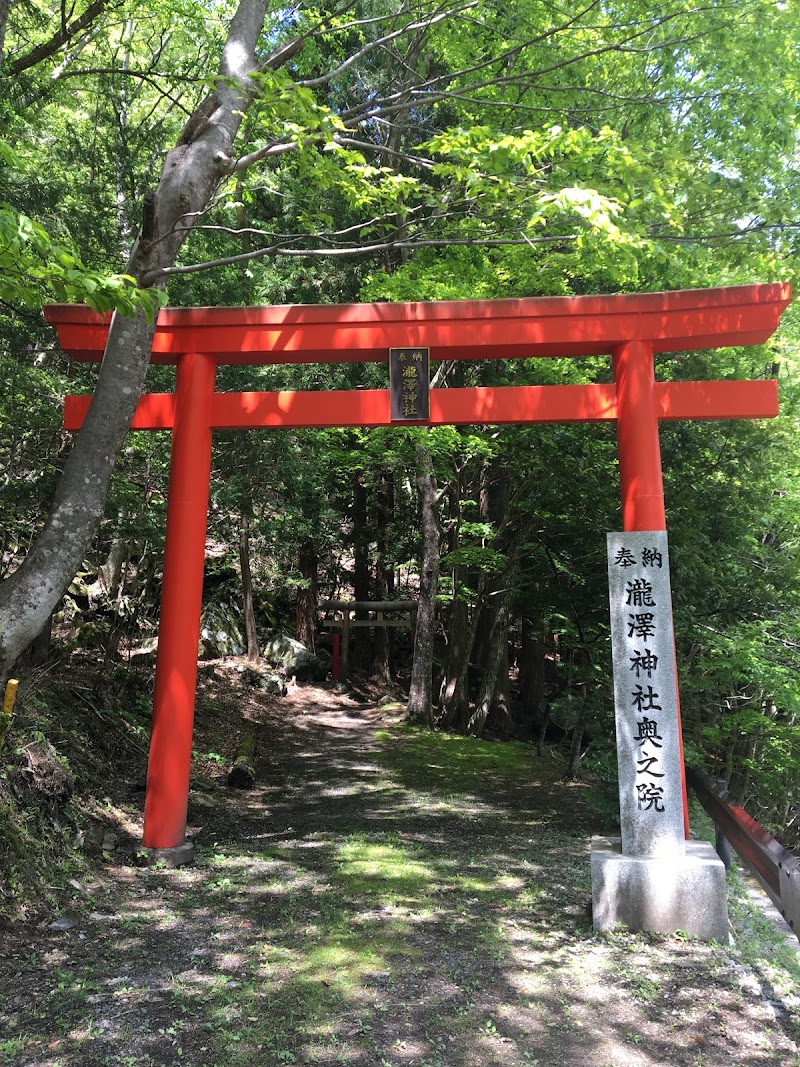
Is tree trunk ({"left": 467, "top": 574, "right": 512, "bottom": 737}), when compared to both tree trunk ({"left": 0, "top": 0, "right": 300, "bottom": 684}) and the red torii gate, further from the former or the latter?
tree trunk ({"left": 0, "top": 0, "right": 300, "bottom": 684})

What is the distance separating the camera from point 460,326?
6.07m

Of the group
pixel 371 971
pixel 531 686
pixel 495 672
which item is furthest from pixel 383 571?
pixel 371 971

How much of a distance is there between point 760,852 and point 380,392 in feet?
14.0

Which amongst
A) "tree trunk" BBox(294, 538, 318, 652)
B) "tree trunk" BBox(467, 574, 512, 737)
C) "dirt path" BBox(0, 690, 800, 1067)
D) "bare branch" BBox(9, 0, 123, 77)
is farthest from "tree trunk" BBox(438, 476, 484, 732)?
"bare branch" BBox(9, 0, 123, 77)

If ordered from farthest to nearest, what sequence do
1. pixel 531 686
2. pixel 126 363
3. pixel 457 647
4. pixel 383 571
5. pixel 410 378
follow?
pixel 383 571 < pixel 531 686 < pixel 457 647 < pixel 410 378 < pixel 126 363

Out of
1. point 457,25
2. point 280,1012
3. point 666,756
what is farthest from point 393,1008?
point 457,25

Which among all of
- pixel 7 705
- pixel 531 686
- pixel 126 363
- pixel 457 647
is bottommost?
pixel 531 686

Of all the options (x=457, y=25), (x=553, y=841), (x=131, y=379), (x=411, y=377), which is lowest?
(x=553, y=841)

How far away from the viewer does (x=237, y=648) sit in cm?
1634

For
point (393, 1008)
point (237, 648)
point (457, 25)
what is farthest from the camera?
point (237, 648)

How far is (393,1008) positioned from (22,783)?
3.13 m

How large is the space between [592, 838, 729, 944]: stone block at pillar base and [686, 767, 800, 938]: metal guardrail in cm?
33

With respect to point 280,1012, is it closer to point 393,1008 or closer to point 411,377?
point 393,1008

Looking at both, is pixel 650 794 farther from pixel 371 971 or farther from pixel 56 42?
pixel 56 42
